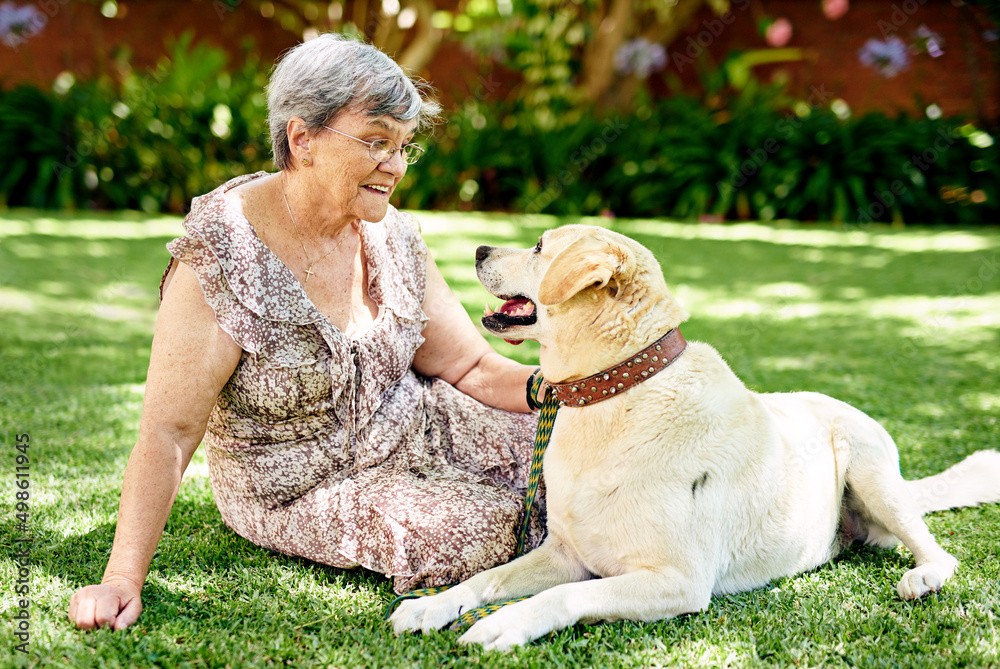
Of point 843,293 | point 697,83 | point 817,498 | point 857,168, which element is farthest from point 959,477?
point 697,83

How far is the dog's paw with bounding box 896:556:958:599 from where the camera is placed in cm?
249

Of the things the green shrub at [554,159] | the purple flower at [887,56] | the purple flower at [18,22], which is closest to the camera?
the green shrub at [554,159]

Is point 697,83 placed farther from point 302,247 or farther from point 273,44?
point 302,247

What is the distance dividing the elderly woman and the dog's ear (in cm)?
69

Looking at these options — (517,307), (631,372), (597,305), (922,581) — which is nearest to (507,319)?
(517,307)

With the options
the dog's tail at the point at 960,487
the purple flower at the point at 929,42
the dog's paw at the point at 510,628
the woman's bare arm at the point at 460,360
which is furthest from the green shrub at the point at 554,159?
the dog's paw at the point at 510,628

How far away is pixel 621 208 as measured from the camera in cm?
1149

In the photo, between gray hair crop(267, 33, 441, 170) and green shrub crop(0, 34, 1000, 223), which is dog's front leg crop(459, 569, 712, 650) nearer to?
gray hair crop(267, 33, 441, 170)

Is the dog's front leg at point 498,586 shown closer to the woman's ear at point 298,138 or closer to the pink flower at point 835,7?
the woman's ear at point 298,138

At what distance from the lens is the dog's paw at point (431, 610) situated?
7.60ft

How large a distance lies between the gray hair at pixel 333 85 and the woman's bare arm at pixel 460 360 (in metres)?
0.78

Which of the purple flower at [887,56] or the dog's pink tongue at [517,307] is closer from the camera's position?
the dog's pink tongue at [517,307]

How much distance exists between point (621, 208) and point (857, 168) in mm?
3028

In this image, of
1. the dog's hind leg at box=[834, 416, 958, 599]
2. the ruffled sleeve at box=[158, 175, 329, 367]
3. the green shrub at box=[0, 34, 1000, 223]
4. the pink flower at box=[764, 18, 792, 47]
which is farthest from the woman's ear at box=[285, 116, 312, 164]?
the pink flower at box=[764, 18, 792, 47]
